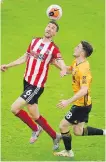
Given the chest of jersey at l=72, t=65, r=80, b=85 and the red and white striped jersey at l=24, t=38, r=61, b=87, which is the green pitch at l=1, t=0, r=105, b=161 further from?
the chest of jersey at l=72, t=65, r=80, b=85

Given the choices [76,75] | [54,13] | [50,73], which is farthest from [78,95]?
[50,73]

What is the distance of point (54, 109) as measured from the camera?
12336 mm

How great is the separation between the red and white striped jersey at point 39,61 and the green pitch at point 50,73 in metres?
1.30

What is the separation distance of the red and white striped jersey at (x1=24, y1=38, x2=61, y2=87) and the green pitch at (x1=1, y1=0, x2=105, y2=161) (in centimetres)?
130

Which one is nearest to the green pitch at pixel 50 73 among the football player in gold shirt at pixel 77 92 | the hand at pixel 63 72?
the football player in gold shirt at pixel 77 92

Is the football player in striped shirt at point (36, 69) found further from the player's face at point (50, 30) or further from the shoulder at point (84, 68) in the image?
the shoulder at point (84, 68)

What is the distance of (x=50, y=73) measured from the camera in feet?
49.0

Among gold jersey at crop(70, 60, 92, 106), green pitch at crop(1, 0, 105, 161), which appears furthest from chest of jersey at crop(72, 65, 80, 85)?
green pitch at crop(1, 0, 105, 161)

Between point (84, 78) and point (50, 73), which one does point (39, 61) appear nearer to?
point (84, 78)

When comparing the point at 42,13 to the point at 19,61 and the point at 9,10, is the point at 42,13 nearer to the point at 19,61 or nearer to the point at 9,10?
the point at 9,10

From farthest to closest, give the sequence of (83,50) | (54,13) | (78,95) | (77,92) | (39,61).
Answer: (54,13), (39,61), (83,50), (77,92), (78,95)

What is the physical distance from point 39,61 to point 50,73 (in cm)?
518

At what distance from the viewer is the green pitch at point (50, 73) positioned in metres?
9.98

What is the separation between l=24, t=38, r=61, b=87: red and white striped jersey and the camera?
977 centimetres
